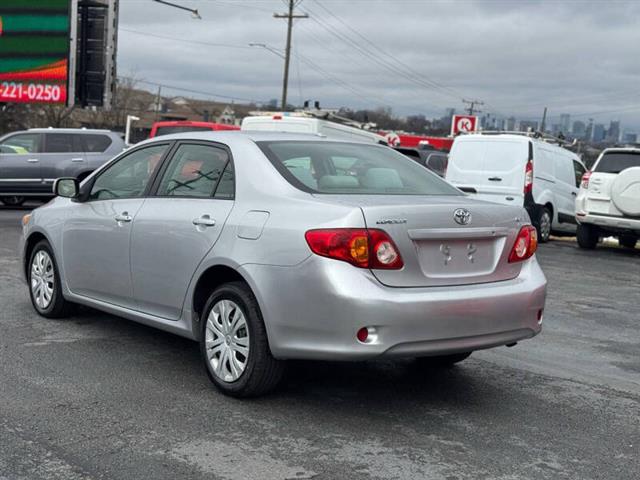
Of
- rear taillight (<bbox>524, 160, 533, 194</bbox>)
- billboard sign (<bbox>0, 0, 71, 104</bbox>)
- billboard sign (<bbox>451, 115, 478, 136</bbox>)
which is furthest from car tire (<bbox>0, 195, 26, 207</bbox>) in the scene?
billboard sign (<bbox>451, 115, 478, 136</bbox>)

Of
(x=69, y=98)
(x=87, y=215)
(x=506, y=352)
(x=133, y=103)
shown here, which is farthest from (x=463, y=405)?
(x=133, y=103)

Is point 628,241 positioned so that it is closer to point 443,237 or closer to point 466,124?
point 443,237

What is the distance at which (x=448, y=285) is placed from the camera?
4.88 metres

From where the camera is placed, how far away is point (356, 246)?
15.2ft

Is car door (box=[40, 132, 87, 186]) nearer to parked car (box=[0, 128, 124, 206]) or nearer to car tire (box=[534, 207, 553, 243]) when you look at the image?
parked car (box=[0, 128, 124, 206])

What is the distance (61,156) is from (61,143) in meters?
0.30

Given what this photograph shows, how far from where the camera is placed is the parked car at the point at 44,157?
18.6m

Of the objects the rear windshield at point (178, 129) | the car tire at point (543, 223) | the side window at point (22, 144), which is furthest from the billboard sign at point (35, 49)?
the car tire at point (543, 223)

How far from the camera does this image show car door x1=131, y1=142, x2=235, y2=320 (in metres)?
5.44

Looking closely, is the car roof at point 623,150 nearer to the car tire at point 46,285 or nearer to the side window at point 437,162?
the side window at point 437,162

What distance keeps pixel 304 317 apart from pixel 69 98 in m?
24.6

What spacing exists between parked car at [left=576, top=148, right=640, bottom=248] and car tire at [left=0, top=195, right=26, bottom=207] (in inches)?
471

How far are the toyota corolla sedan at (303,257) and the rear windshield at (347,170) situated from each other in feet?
0.05

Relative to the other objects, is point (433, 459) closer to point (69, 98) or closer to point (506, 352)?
point (506, 352)
